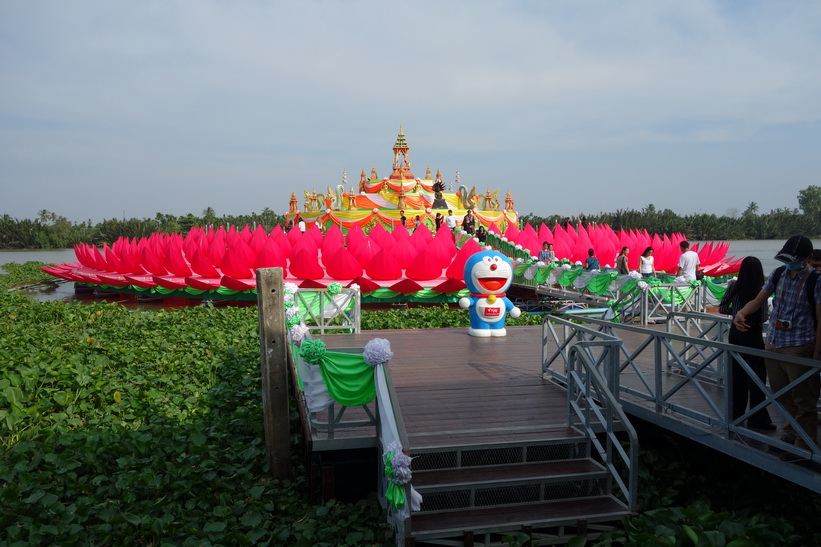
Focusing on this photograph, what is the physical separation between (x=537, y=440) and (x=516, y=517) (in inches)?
26.9

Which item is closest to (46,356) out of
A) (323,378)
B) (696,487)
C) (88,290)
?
(323,378)

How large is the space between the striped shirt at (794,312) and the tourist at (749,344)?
0.75ft

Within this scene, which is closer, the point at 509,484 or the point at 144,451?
the point at 509,484

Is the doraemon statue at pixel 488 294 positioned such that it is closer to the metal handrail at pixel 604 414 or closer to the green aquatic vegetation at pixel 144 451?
the green aquatic vegetation at pixel 144 451

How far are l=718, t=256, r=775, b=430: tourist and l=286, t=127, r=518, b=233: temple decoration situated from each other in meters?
19.6

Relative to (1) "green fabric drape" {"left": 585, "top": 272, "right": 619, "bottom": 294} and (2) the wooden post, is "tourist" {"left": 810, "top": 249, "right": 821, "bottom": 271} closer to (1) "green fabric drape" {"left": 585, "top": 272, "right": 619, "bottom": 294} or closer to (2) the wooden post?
(2) the wooden post

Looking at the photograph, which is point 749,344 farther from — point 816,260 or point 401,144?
point 401,144

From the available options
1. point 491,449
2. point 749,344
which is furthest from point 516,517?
point 749,344

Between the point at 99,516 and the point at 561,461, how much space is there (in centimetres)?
340

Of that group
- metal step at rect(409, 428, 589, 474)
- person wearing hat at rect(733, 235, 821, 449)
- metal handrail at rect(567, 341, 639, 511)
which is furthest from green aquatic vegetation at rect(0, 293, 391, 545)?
person wearing hat at rect(733, 235, 821, 449)

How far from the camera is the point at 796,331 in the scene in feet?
13.0

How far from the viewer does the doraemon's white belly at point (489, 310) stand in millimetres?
9031

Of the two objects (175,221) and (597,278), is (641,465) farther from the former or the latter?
(175,221)

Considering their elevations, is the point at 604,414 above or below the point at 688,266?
below
